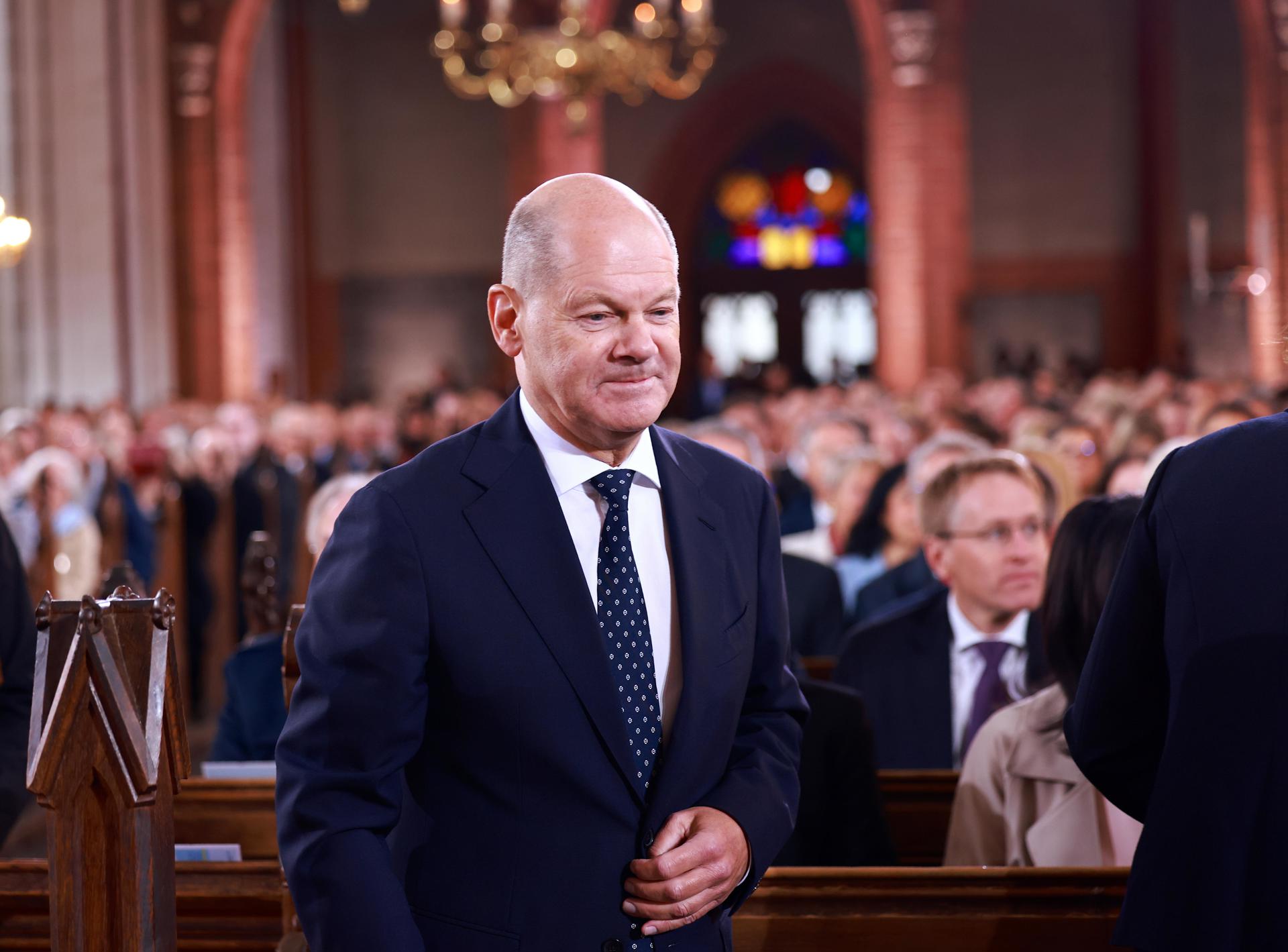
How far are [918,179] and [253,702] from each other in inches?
583

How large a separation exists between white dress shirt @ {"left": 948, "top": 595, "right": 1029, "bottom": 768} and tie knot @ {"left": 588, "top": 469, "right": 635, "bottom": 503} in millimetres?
2093

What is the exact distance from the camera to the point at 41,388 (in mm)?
15359

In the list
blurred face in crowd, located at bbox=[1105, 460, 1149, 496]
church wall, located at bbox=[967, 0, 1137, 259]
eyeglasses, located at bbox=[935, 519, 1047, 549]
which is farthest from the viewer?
church wall, located at bbox=[967, 0, 1137, 259]

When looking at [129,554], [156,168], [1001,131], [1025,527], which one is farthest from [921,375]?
[1025,527]

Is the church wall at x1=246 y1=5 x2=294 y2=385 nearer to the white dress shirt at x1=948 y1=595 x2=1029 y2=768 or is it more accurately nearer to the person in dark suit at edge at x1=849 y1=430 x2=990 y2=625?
the person in dark suit at edge at x1=849 y1=430 x2=990 y2=625

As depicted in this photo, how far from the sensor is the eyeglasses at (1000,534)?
410 centimetres

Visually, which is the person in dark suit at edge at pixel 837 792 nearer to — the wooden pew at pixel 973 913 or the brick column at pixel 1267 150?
the wooden pew at pixel 973 913

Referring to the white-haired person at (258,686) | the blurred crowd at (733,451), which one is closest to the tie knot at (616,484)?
the white-haired person at (258,686)

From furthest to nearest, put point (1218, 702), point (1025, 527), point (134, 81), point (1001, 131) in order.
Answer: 1. point (1001, 131)
2. point (134, 81)
3. point (1025, 527)
4. point (1218, 702)

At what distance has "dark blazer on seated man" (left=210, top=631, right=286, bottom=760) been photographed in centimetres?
414

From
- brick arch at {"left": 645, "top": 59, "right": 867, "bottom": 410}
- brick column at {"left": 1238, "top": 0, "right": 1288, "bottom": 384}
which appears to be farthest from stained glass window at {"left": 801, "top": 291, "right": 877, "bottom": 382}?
brick column at {"left": 1238, "top": 0, "right": 1288, "bottom": 384}

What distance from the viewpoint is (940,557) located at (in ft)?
13.6

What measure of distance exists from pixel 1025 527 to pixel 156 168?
15.9 metres

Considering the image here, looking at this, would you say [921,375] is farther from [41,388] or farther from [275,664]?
[275,664]
